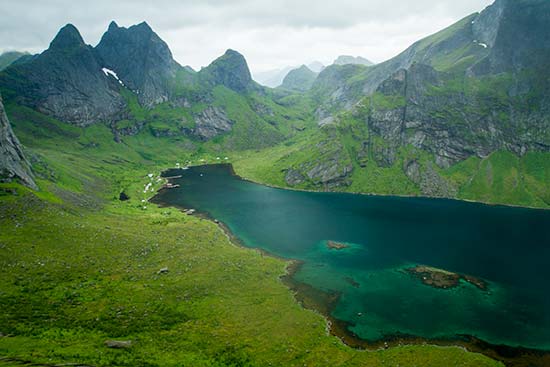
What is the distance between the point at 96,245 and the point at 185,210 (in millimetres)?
68659

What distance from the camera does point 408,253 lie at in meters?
113

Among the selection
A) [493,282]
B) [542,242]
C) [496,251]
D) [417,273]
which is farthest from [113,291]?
[542,242]

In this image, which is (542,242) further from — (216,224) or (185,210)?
(185,210)

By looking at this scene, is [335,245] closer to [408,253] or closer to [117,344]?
[408,253]

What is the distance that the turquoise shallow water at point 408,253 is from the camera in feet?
242

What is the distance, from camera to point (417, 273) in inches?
3836

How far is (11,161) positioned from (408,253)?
141621 millimetres

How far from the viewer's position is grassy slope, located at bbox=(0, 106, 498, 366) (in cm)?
5631

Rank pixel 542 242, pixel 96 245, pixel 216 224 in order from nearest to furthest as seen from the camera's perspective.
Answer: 1. pixel 96 245
2. pixel 542 242
3. pixel 216 224

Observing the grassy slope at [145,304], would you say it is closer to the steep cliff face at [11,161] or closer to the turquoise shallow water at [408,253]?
the steep cliff face at [11,161]

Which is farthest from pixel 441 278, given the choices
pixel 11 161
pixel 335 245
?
pixel 11 161

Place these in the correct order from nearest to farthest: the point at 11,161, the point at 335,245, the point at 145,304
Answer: the point at 145,304, the point at 11,161, the point at 335,245

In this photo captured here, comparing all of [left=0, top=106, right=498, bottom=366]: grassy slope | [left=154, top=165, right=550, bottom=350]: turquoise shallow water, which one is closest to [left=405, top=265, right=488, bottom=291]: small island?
[left=154, top=165, right=550, bottom=350]: turquoise shallow water

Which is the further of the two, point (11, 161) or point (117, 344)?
point (11, 161)
